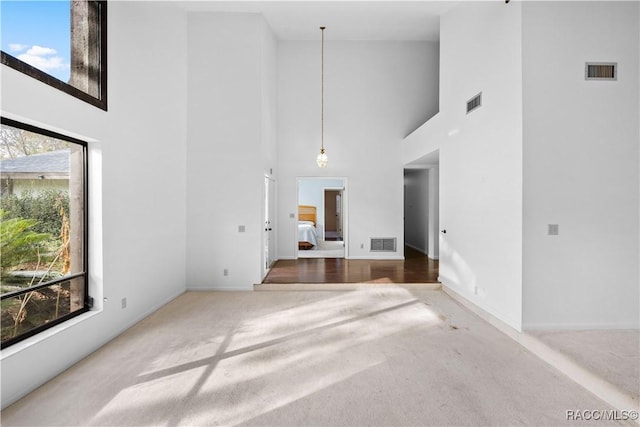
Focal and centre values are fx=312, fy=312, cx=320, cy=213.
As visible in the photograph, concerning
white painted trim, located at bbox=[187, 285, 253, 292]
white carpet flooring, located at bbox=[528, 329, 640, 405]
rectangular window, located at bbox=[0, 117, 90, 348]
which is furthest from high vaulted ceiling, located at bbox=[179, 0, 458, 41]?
white carpet flooring, located at bbox=[528, 329, 640, 405]

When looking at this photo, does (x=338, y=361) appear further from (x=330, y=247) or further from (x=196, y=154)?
(x=330, y=247)

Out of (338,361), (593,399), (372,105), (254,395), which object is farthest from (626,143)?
(372,105)

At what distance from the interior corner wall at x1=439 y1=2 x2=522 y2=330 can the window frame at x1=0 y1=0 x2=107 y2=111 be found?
420 cm

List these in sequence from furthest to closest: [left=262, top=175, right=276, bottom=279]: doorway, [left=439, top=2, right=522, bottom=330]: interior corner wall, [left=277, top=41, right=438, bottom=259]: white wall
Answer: [left=277, top=41, right=438, bottom=259]: white wall, [left=262, top=175, right=276, bottom=279]: doorway, [left=439, top=2, right=522, bottom=330]: interior corner wall

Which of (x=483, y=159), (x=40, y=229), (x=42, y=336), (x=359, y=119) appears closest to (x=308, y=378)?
(x=42, y=336)

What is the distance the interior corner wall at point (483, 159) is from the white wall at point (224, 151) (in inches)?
118

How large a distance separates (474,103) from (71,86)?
4.37 metres

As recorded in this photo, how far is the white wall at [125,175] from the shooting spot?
238 centimetres

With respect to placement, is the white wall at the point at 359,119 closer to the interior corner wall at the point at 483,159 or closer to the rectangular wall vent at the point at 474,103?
the interior corner wall at the point at 483,159

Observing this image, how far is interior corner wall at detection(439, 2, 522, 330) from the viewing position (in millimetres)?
3277

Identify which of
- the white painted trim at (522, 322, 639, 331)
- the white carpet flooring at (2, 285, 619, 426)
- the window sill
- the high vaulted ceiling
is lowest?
the white carpet flooring at (2, 285, 619, 426)

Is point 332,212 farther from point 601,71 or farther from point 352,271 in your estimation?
point 601,71

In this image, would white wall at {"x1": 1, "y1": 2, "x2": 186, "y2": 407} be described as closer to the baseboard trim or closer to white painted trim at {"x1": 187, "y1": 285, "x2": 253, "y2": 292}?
white painted trim at {"x1": 187, "y1": 285, "x2": 253, "y2": 292}

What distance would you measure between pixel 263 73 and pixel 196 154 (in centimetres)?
179
